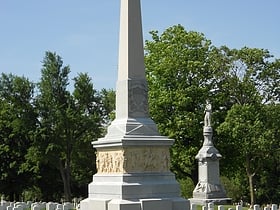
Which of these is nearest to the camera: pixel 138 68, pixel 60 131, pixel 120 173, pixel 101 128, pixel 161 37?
pixel 120 173

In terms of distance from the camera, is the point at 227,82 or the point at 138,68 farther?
the point at 227,82

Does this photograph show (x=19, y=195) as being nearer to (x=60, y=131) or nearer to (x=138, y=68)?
(x=60, y=131)

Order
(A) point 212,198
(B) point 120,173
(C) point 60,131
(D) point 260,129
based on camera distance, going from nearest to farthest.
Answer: (B) point 120,173 < (A) point 212,198 < (D) point 260,129 < (C) point 60,131

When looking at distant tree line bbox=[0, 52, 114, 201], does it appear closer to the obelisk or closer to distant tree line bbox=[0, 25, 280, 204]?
distant tree line bbox=[0, 25, 280, 204]

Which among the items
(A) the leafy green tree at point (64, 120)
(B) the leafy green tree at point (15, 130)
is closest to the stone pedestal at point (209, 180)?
(A) the leafy green tree at point (64, 120)

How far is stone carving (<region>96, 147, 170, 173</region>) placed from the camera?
1535 centimetres

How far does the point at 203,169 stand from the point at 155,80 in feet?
28.6

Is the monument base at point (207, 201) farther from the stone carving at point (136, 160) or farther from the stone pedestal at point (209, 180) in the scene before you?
the stone carving at point (136, 160)

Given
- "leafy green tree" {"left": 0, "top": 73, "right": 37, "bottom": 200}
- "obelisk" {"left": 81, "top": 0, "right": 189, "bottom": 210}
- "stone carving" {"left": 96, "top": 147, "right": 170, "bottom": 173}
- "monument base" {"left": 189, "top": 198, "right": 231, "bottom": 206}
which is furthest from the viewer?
"leafy green tree" {"left": 0, "top": 73, "right": 37, "bottom": 200}

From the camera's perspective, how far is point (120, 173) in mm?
15336

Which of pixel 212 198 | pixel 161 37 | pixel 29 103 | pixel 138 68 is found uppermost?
pixel 161 37

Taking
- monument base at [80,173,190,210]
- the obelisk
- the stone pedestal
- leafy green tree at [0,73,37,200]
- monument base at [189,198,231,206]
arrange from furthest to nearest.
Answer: leafy green tree at [0,73,37,200]
the stone pedestal
monument base at [189,198,231,206]
the obelisk
monument base at [80,173,190,210]

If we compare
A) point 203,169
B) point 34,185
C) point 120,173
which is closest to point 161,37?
point 203,169

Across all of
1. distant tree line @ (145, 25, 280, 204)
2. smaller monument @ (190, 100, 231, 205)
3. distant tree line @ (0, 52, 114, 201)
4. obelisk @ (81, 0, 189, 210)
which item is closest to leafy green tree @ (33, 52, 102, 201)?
distant tree line @ (0, 52, 114, 201)
